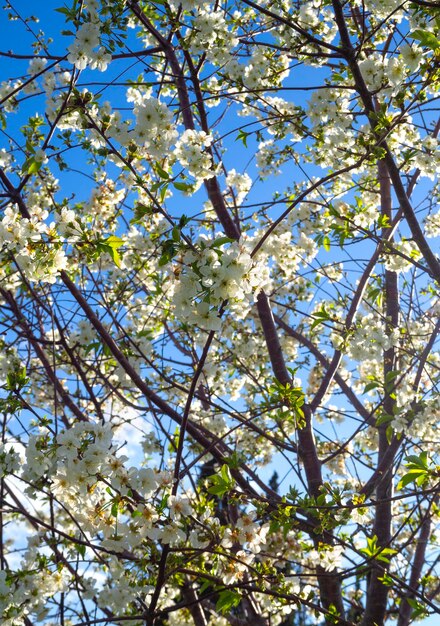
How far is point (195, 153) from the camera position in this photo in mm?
3131

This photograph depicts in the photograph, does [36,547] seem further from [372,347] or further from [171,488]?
[372,347]

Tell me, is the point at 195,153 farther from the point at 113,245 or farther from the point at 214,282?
the point at 214,282

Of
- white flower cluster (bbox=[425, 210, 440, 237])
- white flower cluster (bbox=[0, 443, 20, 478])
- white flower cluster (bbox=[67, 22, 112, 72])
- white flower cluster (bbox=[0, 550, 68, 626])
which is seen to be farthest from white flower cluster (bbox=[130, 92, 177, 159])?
white flower cluster (bbox=[425, 210, 440, 237])

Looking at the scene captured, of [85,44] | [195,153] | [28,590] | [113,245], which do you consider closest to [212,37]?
[195,153]

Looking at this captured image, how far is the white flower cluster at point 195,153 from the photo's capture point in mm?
3115

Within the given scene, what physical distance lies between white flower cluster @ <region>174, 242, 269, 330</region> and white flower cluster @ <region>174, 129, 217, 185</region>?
1205 mm

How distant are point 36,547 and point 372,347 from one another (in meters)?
2.36

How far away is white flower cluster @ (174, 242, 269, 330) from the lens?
1.98 m

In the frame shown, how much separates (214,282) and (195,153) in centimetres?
136

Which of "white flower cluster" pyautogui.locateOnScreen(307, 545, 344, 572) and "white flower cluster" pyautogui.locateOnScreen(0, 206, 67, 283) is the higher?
"white flower cluster" pyautogui.locateOnScreen(0, 206, 67, 283)

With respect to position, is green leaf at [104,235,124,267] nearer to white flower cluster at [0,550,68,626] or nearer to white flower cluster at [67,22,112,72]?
white flower cluster at [67,22,112,72]

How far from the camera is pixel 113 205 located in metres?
4.55

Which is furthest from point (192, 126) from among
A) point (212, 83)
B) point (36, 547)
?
point (36, 547)

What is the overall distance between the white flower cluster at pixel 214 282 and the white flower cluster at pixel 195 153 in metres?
1.21
